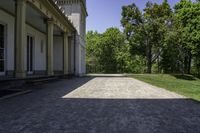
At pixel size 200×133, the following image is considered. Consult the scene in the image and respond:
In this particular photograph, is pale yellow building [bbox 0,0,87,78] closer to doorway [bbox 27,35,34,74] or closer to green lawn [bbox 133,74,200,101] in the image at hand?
doorway [bbox 27,35,34,74]

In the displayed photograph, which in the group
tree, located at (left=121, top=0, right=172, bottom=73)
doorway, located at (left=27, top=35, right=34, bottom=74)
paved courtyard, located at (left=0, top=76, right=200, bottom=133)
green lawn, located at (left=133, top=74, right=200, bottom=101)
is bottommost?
green lawn, located at (left=133, top=74, right=200, bottom=101)

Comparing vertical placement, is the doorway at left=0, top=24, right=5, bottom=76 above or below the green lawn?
above

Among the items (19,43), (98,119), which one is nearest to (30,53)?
(19,43)

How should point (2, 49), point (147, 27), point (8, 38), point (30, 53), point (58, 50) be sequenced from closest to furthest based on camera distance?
1. point (2, 49)
2. point (8, 38)
3. point (30, 53)
4. point (58, 50)
5. point (147, 27)

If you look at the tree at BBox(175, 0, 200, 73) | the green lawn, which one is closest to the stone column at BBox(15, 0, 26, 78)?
the green lawn

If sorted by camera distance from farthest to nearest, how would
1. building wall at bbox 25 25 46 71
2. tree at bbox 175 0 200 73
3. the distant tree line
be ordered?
the distant tree line → tree at bbox 175 0 200 73 → building wall at bbox 25 25 46 71

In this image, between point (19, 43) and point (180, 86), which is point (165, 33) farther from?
point (19, 43)

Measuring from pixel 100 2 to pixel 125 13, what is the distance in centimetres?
1158

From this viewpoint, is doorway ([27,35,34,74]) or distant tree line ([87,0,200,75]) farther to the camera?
distant tree line ([87,0,200,75])

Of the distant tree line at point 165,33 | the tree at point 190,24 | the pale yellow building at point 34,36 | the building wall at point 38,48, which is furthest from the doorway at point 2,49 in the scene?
the tree at point 190,24

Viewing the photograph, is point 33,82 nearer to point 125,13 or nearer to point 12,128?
point 12,128

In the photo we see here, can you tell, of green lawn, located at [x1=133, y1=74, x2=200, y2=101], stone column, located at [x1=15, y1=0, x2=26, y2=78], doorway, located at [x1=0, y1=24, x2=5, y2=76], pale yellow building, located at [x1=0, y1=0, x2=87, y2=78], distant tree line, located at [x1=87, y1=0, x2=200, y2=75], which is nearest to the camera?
green lawn, located at [x1=133, y1=74, x2=200, y2=101]

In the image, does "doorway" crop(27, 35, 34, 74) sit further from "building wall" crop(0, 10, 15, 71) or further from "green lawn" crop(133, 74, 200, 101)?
"green lawn" crop(133, 74, 200, 101)

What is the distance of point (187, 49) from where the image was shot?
37000 mm
